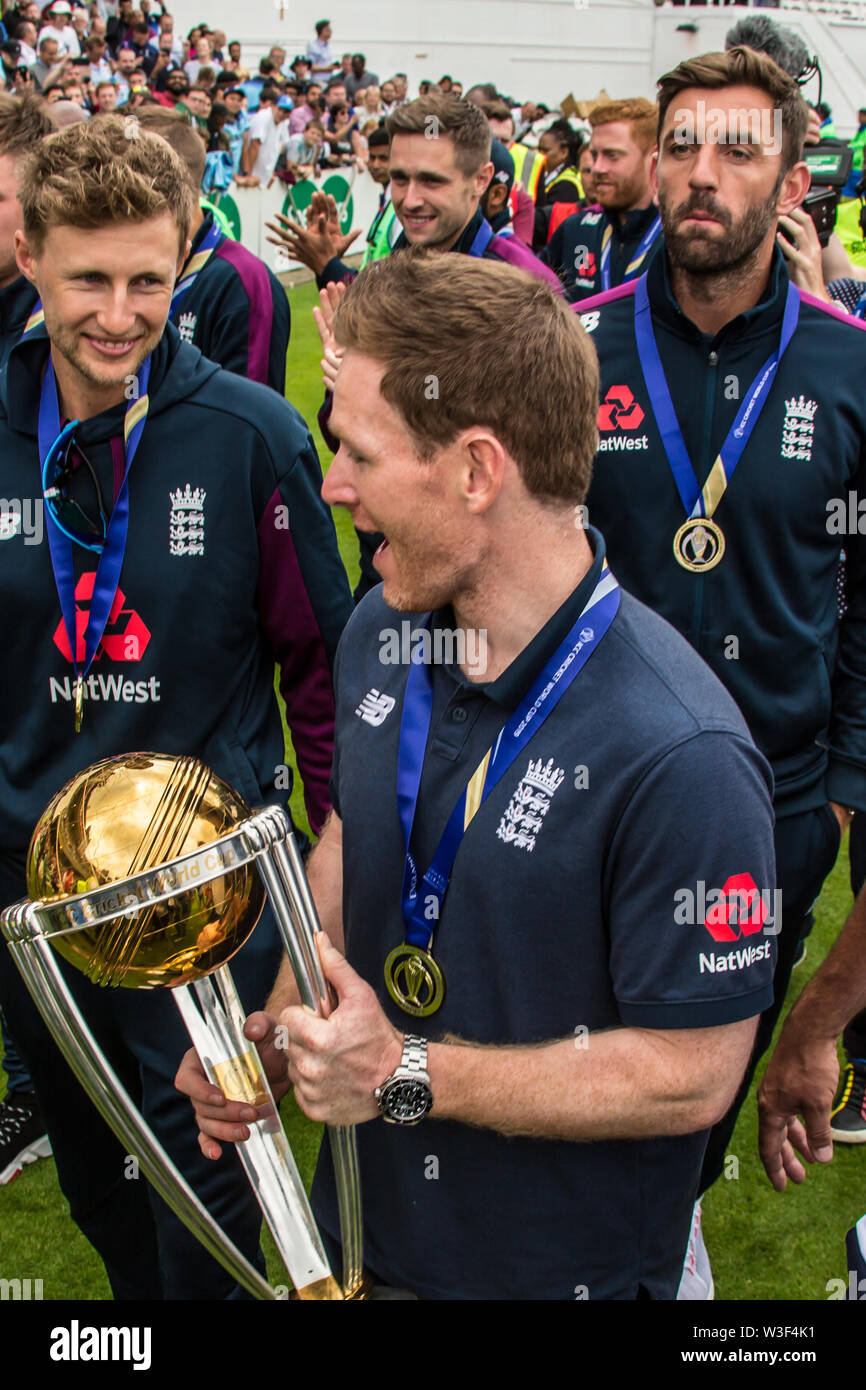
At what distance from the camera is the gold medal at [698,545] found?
2.64 metres

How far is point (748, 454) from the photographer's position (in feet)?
8.66

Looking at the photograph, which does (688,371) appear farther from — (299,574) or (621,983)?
(621,983)

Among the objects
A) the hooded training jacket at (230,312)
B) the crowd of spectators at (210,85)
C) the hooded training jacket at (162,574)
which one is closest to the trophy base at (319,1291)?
the hooded training jacket at (162,574)

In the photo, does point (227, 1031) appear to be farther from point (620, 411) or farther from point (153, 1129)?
point (620, 411)

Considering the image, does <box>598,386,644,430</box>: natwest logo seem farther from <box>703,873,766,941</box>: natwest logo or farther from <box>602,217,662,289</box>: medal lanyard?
<box>602,217,662,289</box>: medal lanyard

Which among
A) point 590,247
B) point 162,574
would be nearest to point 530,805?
point 162,574

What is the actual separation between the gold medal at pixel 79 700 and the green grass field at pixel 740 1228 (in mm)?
1420

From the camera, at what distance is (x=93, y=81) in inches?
651

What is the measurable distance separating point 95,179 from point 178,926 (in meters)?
1.45

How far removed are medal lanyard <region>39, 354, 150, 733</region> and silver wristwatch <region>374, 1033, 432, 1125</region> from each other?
1.12 meters

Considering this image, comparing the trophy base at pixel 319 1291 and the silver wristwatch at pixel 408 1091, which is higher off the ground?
the silver wristwatch at pixel 408 1091

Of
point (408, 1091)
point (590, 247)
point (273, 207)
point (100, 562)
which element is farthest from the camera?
point (273, 207)

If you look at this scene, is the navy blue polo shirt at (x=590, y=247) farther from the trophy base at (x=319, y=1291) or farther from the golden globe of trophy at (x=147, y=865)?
the trophy base at (x=319, y=1291)
